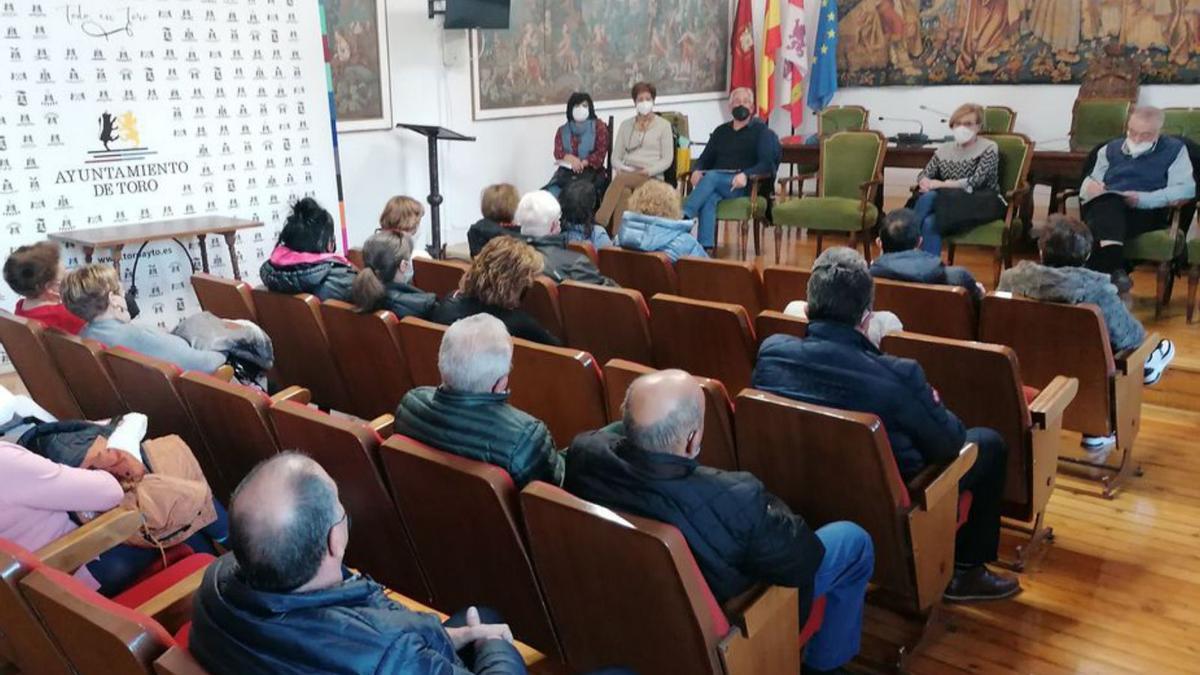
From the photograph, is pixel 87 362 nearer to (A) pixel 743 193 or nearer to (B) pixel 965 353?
(B) pixel 965 353

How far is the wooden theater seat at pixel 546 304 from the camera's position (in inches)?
138

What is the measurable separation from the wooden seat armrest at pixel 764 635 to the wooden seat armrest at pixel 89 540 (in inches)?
50.4

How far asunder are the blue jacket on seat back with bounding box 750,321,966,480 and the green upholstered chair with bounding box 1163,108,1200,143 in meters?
5.20

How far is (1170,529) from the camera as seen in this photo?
9.65 ft

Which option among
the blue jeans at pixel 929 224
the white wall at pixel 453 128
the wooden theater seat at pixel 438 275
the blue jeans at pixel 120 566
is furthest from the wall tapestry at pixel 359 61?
the blue jeans at pixel 120 566

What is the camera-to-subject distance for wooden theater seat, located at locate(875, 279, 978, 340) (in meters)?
3.18

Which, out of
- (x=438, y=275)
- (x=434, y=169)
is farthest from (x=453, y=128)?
(x=438, y=275)

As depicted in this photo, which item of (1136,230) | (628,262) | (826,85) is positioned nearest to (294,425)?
(628,262)

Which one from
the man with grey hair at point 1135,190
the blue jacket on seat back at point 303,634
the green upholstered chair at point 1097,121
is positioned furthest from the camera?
the green upholstered chair at point 1097,121

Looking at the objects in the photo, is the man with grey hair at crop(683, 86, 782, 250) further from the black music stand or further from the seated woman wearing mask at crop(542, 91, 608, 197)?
the black music stand

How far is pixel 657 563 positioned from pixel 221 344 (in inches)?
84.1

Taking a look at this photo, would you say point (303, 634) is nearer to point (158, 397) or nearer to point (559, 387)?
point (559, 387)

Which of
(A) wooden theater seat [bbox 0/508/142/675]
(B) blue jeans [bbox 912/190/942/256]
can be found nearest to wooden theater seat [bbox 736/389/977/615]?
(A) wooden theater seat [bbox 0/508/142/675]

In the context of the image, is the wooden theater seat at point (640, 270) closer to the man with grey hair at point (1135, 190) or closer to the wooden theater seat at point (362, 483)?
the wooden theater seat at point (362, 483)
